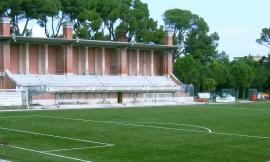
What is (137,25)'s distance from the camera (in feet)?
305

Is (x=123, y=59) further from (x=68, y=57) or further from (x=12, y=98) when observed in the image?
(x=12, y=98)

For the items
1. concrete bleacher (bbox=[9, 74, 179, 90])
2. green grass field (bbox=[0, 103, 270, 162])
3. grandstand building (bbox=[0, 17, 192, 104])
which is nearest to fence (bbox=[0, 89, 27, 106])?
grandstand building (bbox=[0, 17, 192, 104])

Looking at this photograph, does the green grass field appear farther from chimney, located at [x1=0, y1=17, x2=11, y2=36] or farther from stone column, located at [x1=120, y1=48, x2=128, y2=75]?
stone column, located at [x1=120, y1=48, x2=128, y2=75]

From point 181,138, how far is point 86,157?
647cm

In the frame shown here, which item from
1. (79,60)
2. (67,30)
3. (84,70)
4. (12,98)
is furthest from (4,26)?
(84,70)

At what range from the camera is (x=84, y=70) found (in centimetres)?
8231

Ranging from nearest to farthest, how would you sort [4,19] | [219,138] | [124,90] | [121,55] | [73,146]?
[73,146] < [219,138] < [4,19] < [124,90] < [121,55]

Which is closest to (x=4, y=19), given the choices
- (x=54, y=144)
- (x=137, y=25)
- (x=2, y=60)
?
(x=2, y=60)

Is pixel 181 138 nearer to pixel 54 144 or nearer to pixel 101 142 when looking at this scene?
pixel 101 142

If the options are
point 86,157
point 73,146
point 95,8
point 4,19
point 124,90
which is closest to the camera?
point 86,157

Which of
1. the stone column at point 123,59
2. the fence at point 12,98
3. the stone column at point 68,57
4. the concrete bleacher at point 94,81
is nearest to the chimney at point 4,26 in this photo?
the concrete bleacher at point 94,81

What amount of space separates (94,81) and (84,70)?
4957 mm

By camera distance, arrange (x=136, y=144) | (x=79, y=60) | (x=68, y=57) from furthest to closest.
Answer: (x=79, y=60) < (x=68, y=57) < (x=136, y=144)

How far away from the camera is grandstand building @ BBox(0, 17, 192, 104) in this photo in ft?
230
